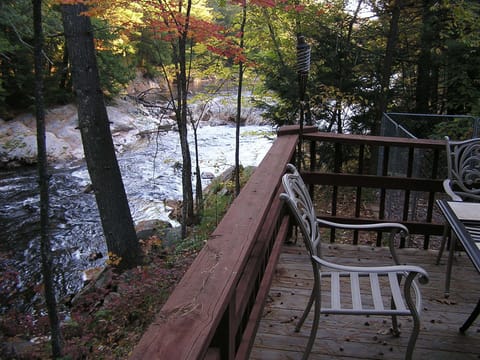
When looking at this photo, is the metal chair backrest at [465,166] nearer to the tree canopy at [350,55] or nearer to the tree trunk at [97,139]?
the tree trunk at [97,139]

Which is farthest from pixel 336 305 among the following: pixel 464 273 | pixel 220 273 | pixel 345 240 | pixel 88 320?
pixel 345 240

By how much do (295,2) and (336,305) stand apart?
282 inches

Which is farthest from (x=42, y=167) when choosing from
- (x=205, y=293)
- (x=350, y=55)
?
(x=350, y=55)

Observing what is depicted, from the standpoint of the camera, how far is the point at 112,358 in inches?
145

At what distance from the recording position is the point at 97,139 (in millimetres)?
5762

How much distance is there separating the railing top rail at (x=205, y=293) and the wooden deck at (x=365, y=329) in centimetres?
81

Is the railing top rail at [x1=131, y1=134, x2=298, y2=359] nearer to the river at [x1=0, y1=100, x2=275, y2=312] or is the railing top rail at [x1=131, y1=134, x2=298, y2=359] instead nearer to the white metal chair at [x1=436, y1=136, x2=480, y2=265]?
the white metal chair at [x1=436, y1=136, x2=480, y2=265]

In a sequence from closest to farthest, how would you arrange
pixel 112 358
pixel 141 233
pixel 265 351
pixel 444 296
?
pixel 265 351 → pixel 444 296 → pixel 112 358 → pixel 141 233

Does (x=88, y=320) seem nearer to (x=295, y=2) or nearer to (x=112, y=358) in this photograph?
(x=112, y=358)

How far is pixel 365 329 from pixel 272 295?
579 millimetres

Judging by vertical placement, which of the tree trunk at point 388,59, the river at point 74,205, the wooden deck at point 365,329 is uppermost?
the tree trunk at point 388,59

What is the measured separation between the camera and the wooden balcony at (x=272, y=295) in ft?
3.13

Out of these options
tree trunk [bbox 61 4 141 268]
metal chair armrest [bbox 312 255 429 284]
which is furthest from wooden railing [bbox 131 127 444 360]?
tree trunk [bbox 61 4 141 268]

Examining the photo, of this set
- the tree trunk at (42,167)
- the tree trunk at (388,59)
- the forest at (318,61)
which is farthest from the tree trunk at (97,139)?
the tree trunk at (388,59)
